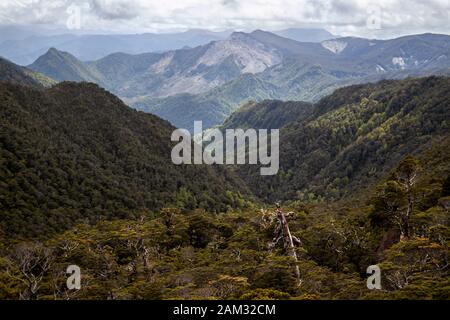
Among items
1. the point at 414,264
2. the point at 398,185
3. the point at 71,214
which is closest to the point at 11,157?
the point at 71,214

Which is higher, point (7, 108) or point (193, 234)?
point (7, 108)

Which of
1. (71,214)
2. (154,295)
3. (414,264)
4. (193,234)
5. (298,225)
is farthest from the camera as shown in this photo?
(71,214)

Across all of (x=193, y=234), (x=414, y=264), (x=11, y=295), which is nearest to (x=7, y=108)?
(x=193, y=234)

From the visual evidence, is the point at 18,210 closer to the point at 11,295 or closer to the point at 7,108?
the point at 7,108

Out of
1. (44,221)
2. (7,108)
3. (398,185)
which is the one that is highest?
(7,108)

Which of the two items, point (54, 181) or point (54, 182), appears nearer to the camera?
point (54, 182)

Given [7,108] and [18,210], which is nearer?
[18,210]

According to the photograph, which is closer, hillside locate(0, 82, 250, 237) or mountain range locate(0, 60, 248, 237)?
hillside locate(0, 82, 250, 237)

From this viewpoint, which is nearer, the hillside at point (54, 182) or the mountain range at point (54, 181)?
the hillside at point (54, 182)

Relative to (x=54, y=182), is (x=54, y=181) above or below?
above

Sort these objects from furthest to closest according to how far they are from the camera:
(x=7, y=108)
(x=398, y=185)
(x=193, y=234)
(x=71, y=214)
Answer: (x=7, y=108)
(x=71, y=214)
(x=193, y=234)
(x=398, y=185)
